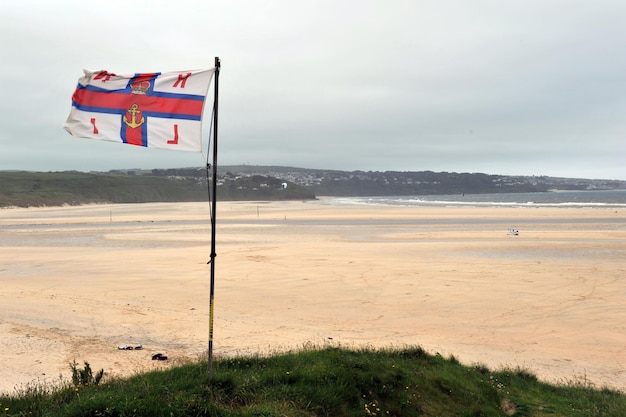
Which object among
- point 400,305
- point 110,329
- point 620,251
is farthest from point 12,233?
point 620,251

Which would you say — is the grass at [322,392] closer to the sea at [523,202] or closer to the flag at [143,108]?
the flag at [143,108]

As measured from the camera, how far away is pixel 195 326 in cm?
1078

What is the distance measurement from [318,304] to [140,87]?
8.92 metres

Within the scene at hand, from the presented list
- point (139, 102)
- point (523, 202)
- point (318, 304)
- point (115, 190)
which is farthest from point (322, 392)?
point (115, 190)

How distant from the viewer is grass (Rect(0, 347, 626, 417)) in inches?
182

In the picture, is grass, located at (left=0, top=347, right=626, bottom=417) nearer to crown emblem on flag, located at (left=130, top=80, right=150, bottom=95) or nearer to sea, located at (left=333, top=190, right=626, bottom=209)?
crown emblem on flag, located at (left=130, top=80, right=150, bottom=95)

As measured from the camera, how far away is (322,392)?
17.1ft

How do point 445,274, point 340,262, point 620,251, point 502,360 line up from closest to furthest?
point 502,360, point 445,274, point 340,262, point 620,251

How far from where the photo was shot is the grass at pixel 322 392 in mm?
4617

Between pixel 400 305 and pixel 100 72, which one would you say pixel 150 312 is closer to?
pixel 400 305

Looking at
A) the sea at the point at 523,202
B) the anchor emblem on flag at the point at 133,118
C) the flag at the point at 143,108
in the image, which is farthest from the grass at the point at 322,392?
the sea at the point at 523,202

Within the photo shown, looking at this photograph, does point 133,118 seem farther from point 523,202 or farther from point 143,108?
point 523,202

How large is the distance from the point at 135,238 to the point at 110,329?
72.9ft

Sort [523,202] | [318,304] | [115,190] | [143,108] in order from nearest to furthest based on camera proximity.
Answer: [143,108]
[318,304]
[523,202]
[115,190]
